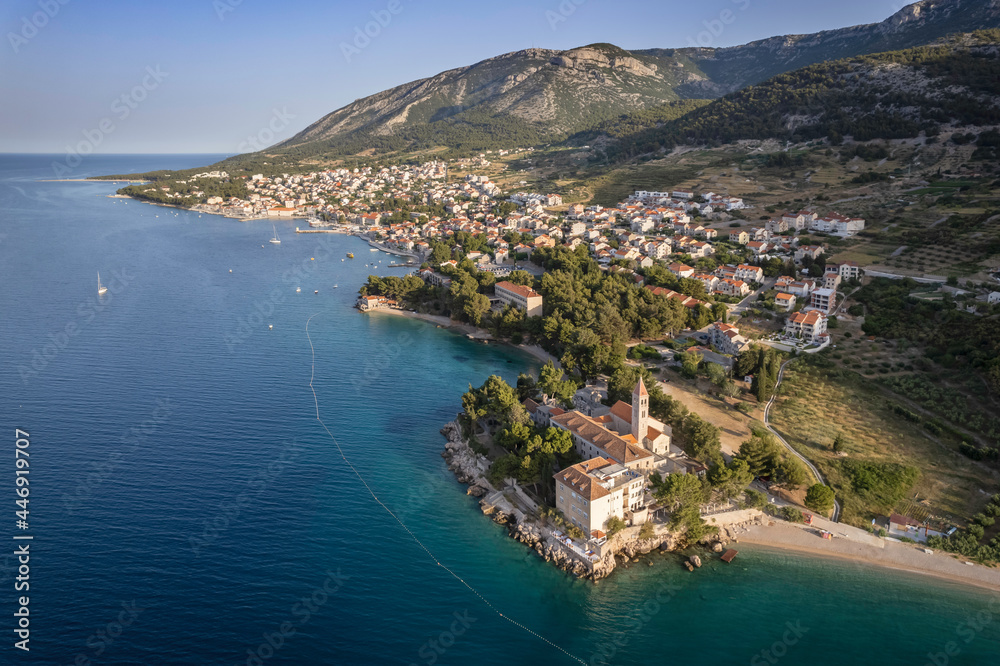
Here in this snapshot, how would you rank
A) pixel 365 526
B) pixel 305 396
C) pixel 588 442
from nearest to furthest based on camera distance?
1. pixel 365 526
2. pixel 588 442
3. pixel 305 396

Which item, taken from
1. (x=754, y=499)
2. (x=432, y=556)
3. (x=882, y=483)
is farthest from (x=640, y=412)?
(x=432, y=556)

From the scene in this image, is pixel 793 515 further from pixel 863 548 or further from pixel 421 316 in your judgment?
pixel 421 316

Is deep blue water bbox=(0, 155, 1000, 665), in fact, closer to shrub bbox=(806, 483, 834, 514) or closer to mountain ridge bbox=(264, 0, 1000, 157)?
shrub bbox=(806, 483, 834, 514)

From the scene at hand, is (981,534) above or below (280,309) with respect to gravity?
below

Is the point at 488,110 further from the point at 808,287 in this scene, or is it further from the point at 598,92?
the point at 808,287

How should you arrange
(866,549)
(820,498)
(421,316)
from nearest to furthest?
(866,549) < (820,498) < (421,316)

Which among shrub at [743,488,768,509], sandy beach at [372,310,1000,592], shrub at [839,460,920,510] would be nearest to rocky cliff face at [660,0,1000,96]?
shrub at [839,460,920,510]

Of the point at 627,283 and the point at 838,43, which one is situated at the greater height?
the point at 838,43

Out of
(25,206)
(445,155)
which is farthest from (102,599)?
(445,155)
